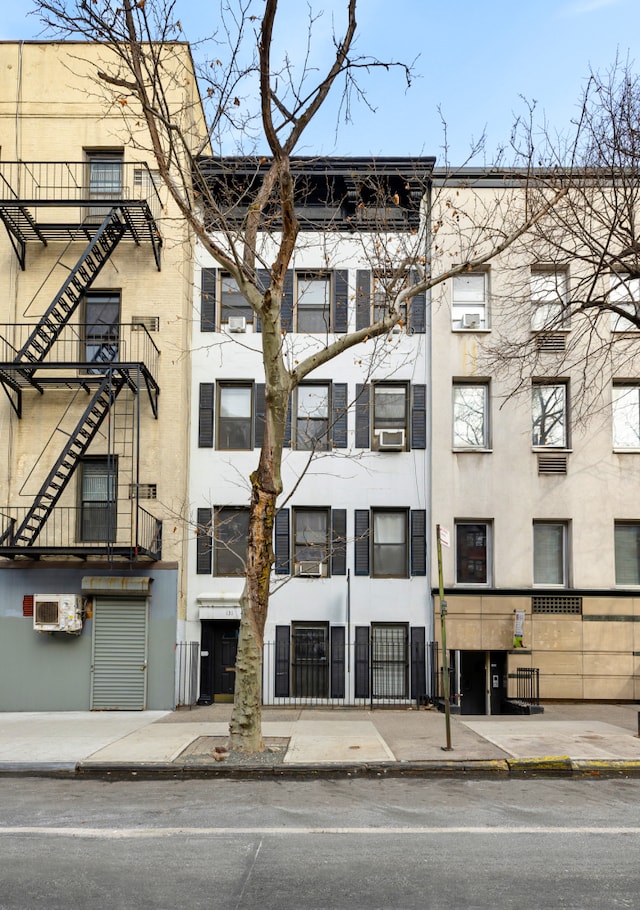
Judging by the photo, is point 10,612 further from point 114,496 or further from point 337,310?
point 337,310

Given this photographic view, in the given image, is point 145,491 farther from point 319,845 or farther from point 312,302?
point 319,845

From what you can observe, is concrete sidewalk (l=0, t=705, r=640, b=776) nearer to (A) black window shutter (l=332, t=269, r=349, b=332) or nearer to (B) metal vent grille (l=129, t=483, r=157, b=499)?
(B) metal vent grille (l=129, t=483, r=157, b=499)

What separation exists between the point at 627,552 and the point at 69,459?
13.0m

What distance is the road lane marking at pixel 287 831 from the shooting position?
26.3 ft

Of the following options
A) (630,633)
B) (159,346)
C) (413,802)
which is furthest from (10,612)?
(630,633)

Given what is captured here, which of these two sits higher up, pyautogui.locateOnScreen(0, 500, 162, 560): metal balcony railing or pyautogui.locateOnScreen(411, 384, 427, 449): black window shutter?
pyautogui.locateOnScreen(411, 384, 427, 449): black window shutter

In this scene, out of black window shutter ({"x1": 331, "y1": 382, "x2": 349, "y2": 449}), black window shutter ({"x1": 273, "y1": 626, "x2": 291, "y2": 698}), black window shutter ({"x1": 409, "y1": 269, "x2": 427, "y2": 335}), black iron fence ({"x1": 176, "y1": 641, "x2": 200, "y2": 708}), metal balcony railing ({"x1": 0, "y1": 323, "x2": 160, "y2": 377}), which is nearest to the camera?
black iron fence ({"x1": 176, "y1": 641, "x2": 200, "y2": 708})

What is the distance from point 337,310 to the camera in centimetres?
2098

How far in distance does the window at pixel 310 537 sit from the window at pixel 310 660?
1.35 metres

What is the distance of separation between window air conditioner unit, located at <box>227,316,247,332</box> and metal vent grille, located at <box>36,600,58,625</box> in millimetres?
7374

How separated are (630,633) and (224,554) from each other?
9.49 meters

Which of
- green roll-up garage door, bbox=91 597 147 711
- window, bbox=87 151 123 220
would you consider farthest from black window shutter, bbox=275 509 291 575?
window, bbox=87 151 123 220

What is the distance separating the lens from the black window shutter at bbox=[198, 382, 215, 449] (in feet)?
67.7

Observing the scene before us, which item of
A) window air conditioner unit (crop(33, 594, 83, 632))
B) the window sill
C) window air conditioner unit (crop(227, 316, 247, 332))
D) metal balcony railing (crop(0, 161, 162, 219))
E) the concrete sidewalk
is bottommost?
the concrete sidewalk
